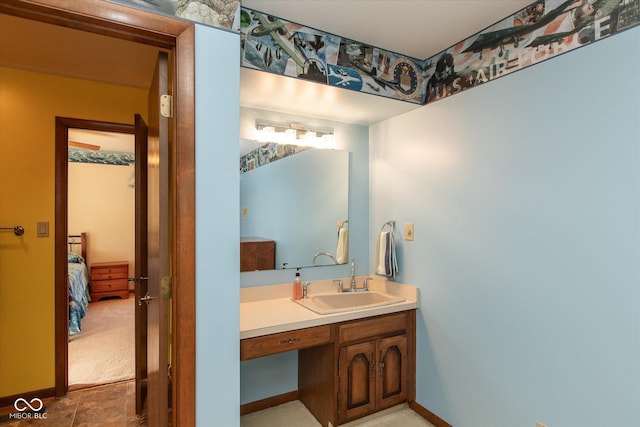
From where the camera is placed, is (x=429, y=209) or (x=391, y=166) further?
(x=391, y=166)

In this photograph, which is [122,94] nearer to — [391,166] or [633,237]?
[391,166]

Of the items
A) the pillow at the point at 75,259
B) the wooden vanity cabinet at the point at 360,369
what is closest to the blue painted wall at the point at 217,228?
the wooden vanity cabinet at the point at 360,369

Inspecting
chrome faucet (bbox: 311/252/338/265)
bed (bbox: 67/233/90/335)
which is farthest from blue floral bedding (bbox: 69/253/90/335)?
chrome faucet (bbox: 311/252/338/265)

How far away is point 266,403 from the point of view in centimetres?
235

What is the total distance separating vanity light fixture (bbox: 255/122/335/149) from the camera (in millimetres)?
2379

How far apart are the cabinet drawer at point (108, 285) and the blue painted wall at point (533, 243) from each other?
15.9 ft

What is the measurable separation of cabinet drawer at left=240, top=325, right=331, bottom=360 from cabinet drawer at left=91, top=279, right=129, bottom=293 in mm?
4531

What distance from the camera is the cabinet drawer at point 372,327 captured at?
207 centimetres

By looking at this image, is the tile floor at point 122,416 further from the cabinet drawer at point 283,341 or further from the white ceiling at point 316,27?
the white ceiling at point 316,27

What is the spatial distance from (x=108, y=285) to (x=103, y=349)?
2285 millimetres

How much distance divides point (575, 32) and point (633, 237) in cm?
93

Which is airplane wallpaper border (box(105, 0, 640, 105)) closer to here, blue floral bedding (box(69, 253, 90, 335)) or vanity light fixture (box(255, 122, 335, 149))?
vanity light fixture (box(255, 122, 335, 149))

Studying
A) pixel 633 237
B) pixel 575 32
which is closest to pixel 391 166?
pixel 575 32

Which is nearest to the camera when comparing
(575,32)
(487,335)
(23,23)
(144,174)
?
(575,32)
